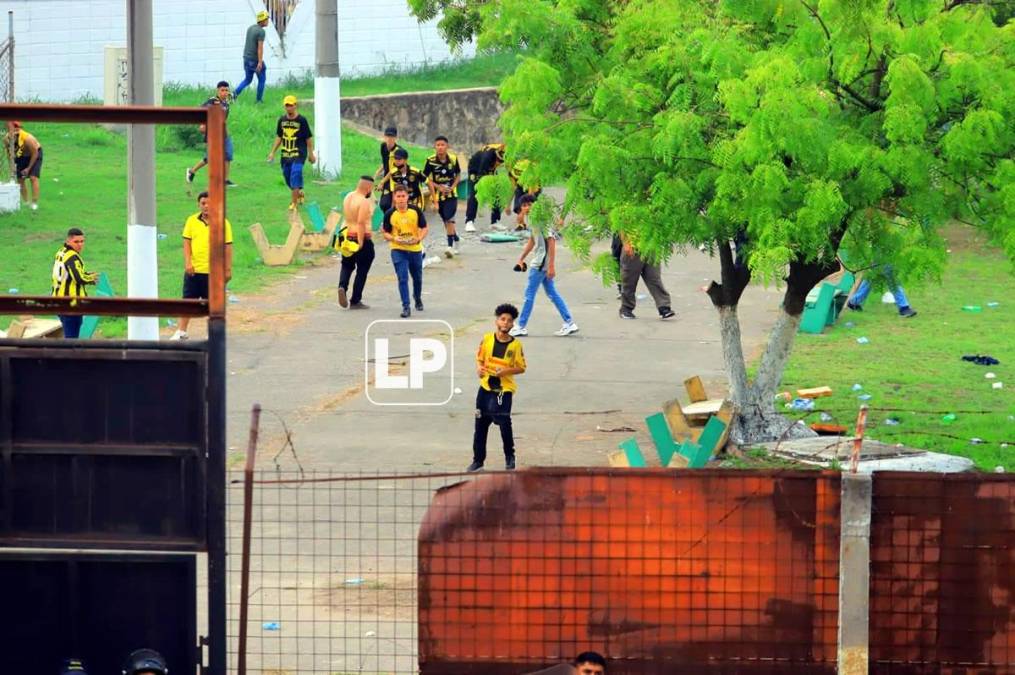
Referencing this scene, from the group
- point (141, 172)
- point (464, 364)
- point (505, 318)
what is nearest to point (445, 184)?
point (464, 364)

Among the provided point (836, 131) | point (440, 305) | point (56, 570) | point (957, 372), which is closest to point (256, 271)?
point (440, 305)

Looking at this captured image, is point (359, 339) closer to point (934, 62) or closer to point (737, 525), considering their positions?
point (934, 62)

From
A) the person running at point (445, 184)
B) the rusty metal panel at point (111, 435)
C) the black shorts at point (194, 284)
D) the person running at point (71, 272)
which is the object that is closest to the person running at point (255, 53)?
the person running at point (445, 184)

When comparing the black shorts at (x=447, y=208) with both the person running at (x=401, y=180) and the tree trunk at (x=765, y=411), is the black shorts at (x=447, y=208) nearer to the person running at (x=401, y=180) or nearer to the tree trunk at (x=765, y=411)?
the person running at (x=401, y=180)

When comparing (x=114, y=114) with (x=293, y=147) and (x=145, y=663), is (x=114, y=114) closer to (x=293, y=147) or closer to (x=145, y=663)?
(x=145, y=663)

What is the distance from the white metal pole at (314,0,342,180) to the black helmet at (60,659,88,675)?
20.1 metres

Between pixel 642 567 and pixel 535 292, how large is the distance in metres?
10.6

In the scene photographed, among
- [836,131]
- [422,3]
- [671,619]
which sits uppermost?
[422,3]

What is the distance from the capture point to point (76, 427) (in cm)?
720

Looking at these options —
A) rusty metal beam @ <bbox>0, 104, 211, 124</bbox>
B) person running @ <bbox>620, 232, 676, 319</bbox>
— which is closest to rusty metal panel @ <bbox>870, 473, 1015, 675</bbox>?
rusty metal beam @ <bbox>0, 104, 211, 124</bbox>

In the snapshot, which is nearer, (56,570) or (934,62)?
(56,570)

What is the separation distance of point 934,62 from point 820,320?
23.7 feet

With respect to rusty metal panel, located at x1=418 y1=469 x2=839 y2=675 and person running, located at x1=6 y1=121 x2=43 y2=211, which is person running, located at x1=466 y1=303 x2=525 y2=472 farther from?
person running, located at x1=6 y1=121 x2=43 y2=211

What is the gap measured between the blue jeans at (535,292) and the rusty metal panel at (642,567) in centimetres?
1018
